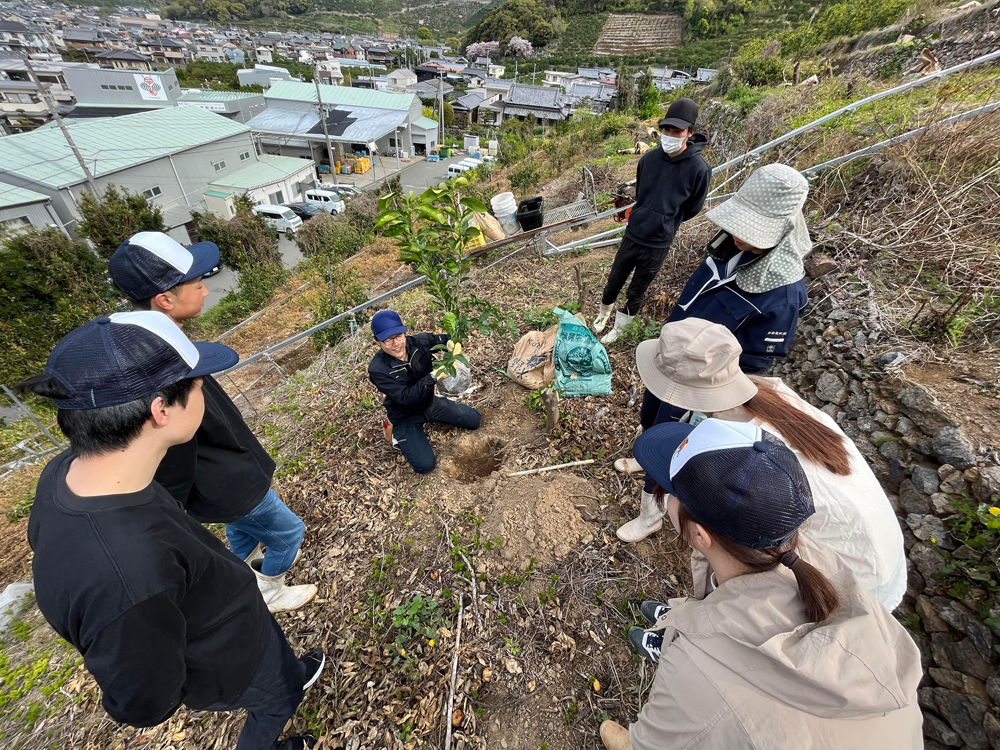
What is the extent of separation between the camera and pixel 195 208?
75.4 feet

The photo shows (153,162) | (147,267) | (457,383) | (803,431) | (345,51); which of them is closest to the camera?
(803,431)

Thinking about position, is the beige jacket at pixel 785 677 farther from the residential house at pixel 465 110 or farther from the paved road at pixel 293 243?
the residential house at pixel 465 110

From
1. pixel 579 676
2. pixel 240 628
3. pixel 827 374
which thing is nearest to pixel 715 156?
pixel 827 374

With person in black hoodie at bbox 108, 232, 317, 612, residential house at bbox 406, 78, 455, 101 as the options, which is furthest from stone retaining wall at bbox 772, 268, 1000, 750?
residential house at bbox 406, 78, 455, 101

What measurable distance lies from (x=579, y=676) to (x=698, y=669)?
58.7 inches

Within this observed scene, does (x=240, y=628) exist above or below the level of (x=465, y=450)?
above

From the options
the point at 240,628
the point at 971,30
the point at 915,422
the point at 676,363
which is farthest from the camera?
the point at 971,30

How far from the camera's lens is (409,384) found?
348cm

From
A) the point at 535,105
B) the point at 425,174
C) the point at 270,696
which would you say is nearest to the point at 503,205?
the point at 270,696

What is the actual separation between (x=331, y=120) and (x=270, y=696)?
3830 cm

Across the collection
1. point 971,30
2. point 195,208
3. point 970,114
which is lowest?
point 195,208

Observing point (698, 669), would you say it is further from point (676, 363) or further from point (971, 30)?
point (971, 30)

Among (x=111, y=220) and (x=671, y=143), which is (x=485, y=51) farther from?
(x=671, y=143)

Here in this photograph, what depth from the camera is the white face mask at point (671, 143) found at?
3496 mm
